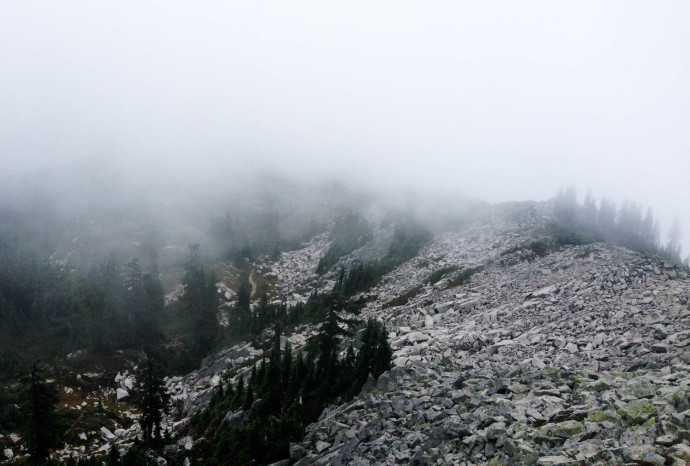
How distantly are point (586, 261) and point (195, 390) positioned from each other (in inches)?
2684

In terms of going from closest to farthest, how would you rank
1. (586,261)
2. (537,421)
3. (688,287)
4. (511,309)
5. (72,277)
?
(537,421) < (688,287) < (511,309) < (586,261) < (72,277)

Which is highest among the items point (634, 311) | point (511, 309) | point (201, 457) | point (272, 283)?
point (634, 311)

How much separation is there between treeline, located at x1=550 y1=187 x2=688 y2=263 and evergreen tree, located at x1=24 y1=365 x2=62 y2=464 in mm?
93264

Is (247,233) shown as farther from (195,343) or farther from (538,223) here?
(538,223)

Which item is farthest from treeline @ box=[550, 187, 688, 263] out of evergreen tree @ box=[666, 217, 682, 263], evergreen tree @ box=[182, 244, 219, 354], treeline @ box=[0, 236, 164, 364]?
treeline @ box=[0, 236, 164, 364]

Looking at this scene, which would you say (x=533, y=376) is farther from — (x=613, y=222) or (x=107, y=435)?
(x=613, y=222)

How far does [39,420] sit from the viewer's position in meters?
34.2

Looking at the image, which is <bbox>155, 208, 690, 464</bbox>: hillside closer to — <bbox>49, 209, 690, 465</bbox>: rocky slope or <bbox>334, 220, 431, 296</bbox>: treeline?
<bbox>49, 209, 690, 465</bbox>: rocky slope

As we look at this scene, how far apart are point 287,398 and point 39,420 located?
22213mm

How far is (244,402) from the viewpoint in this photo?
41938 millimetres

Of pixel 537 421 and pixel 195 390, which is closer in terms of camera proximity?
pixel 537 421

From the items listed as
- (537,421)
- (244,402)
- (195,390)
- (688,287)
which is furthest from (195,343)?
(688,287)

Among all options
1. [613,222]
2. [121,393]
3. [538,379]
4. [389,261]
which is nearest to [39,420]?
[121,393]

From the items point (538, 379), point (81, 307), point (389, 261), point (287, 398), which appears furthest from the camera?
point (389, 261)
